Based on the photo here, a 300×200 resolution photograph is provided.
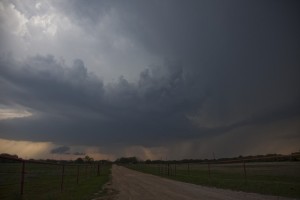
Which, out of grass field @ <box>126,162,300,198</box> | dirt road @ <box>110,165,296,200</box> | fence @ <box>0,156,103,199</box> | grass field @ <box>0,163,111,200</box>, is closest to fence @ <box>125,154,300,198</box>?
grass field @ <box>126,162,300,198</box>

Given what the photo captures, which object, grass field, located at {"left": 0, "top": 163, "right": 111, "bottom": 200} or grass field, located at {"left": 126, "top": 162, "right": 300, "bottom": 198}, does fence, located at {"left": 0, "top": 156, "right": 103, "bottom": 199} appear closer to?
grass field, located at {"left": 0, "top": 163, "right": 111, "bottom": 200}

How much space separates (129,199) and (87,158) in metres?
178

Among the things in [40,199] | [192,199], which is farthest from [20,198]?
Answer: [192,199]

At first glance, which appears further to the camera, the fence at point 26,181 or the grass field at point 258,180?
the grass field at point 258,180

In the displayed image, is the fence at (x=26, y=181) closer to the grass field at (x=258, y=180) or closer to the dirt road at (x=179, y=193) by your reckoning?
the dirt road at (x=179, y=193)

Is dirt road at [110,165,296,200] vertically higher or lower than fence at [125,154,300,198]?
lower

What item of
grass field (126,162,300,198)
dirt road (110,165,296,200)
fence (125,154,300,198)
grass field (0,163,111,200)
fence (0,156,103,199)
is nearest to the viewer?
fence (0,156,103,199)

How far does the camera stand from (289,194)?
17.5 m

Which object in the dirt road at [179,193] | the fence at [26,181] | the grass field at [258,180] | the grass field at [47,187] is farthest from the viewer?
the grass field at [258,180]

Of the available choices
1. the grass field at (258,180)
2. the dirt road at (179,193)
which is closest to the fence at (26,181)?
the dirt road at (179,193)

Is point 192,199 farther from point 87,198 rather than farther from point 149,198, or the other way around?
point 87,198

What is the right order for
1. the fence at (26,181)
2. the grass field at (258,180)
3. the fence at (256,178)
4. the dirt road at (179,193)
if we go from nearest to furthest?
the fence at (26,181)
the dirt road at (179,193)
the grass field at (258,180)
the fence at (256,178)

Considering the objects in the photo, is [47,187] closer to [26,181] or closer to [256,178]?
[26,181]

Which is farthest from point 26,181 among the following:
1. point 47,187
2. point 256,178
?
point 256,178
